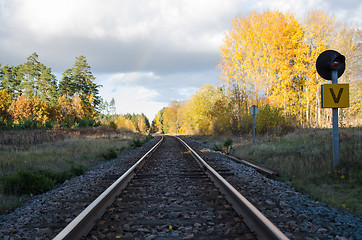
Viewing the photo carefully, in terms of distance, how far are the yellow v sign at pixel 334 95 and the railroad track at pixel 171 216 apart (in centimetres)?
365

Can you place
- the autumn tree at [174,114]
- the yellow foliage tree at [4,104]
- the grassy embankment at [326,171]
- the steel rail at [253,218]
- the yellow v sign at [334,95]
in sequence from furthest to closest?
the autumn tree at [174,114], the yellow foliage tree at [4,104], the yellow v sign at [334,95], the grassy embankment at [326,171], the steel rail at [253,218]

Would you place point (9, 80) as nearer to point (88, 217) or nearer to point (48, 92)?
point (48, 92)

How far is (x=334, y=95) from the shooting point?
19.7 feet

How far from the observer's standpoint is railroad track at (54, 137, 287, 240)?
2.66m

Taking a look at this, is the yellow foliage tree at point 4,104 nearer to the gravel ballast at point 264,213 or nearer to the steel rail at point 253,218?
the gravel ballast at point 264,213

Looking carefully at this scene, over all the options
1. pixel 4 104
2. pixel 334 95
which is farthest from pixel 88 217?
pixel 4 104

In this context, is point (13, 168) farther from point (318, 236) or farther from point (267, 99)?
point (267, 99)

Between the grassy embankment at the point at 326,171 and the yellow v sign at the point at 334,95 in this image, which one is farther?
the yellow v sign at the point at 334,95

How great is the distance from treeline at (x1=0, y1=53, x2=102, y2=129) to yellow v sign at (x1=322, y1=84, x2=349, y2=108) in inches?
1704

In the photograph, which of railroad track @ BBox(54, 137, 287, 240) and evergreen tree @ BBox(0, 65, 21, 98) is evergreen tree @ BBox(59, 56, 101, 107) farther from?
railroad track @ BBox(54, 137, 287, 240)

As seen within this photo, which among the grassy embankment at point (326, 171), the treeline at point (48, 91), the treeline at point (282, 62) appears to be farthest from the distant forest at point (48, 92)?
the grassy embankment at point (326, 171)

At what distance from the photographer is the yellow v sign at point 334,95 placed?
5.95 m

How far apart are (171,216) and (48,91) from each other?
6395 cm

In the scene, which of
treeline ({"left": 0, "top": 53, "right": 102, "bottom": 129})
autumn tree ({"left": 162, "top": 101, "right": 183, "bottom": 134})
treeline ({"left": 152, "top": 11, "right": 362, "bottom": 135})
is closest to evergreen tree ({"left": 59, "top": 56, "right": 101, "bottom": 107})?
treeline ({"left": 0, "top": 53, "right": 102, "bottom": 129})
